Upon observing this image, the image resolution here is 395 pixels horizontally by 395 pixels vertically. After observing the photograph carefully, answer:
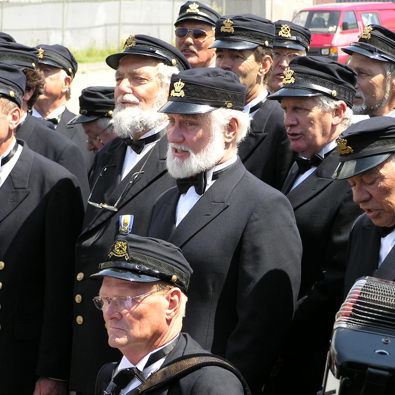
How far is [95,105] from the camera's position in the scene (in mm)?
7508

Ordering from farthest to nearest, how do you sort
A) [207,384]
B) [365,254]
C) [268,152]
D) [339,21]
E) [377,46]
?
[339,21] → [377,46] → [268,152] → [365,254] → [207,384]

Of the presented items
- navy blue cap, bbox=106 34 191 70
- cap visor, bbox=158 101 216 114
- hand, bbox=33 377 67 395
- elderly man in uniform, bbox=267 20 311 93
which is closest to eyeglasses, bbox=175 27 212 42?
elderly man in uniform, bbox=267 20 311 93

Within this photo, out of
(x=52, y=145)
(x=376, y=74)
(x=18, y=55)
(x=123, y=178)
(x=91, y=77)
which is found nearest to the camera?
(x=123, y=178)

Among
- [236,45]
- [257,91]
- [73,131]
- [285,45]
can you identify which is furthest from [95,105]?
[285,45]

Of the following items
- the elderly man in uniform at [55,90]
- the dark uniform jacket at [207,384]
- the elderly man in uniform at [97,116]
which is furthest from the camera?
the elderly man in uniform at [55,90]

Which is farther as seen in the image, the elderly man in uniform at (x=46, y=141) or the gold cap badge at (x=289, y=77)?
the elderly man in uniform at (x=46, y=141)

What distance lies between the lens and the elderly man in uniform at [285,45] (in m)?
8.00

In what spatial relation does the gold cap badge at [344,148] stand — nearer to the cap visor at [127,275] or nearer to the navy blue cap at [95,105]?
the cap visor at [127,275]

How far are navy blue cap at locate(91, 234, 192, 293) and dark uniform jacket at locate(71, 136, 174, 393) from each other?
1.17 meters

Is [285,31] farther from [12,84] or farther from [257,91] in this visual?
[12,84]

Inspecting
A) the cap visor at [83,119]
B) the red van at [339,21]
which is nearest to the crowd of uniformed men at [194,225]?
the cap visor at [83,119]

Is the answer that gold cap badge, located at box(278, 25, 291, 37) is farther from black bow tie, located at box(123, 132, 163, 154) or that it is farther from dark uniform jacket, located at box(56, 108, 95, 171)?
black bow tie, located at box(123, 132, 163, 154)

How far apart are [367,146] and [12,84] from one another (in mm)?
2156

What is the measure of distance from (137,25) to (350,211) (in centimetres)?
2492
